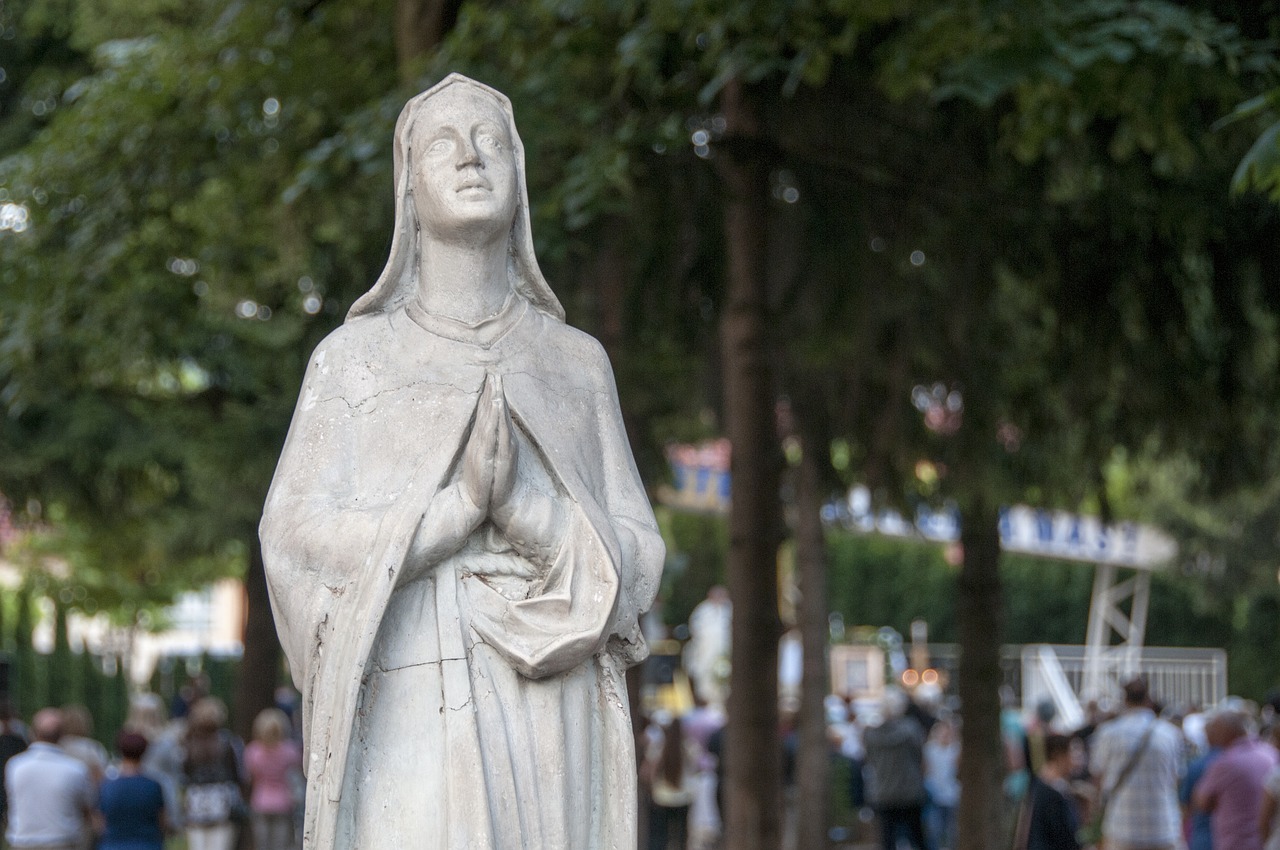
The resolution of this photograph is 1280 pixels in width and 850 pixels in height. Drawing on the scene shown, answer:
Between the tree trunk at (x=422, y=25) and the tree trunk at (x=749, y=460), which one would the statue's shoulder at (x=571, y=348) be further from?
the tree trunk at (x=749, y=460)

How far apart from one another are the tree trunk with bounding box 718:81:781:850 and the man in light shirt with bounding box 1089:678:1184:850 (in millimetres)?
2481

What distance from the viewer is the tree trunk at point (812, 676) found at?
1866 centimetres

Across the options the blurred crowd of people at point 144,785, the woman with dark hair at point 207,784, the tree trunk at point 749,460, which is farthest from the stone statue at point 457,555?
the woman with dark hair at point 207,784

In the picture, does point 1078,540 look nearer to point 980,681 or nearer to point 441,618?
point 980,681

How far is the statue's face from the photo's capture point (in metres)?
4.56

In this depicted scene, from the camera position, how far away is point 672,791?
17219 mm

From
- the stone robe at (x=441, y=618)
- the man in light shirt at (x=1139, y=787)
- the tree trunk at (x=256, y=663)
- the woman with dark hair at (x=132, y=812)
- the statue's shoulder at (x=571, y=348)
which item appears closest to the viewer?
the stone robe at (x=441, y=618)

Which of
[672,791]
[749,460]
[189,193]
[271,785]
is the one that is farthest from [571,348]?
[672,791]

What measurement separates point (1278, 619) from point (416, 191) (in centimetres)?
3931

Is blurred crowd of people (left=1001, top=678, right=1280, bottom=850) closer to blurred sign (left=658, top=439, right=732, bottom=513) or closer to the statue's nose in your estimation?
the statue's nose

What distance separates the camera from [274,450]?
18.3 meters

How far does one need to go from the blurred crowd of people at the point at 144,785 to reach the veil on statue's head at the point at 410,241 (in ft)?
27.0

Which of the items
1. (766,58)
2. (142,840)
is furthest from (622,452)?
(142,840)

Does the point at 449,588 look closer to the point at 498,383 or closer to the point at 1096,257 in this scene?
the point at 498,383
